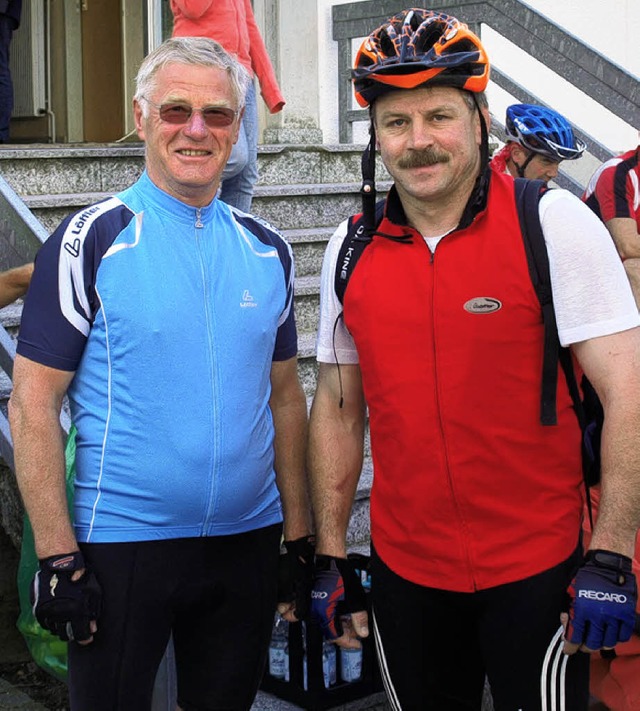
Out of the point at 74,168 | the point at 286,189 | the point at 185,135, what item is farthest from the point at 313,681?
the point at 286,189

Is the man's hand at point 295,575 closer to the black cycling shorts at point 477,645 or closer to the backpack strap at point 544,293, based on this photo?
the black cycling shorts at point 477,645

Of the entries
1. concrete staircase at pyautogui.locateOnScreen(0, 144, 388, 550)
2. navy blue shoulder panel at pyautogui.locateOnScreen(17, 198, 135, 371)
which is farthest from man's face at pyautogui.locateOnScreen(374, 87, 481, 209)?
concrete staircase at pyautogui.locateOnScreen(0, 144, 388, 550)

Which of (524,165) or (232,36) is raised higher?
(232,36)

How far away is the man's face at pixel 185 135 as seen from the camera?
9.12ft

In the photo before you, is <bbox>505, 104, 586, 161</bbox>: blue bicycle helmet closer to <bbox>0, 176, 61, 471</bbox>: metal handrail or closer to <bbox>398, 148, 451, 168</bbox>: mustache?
<bbox>0, 176, 61, 471</bbox>: metal handrail

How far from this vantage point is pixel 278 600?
301cm

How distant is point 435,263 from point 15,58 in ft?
29.5

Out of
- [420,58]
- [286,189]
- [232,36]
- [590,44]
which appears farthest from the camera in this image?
[590,44]

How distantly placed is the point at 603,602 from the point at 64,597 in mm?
1164

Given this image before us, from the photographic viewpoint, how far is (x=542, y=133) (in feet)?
18.7

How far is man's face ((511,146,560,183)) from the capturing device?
5.78 metres

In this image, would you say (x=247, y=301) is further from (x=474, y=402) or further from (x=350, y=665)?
(x=350, y=665)

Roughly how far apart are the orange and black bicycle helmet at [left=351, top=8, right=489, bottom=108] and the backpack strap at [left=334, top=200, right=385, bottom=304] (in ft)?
0.96

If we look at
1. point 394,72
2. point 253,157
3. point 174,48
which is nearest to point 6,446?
point 174,48
